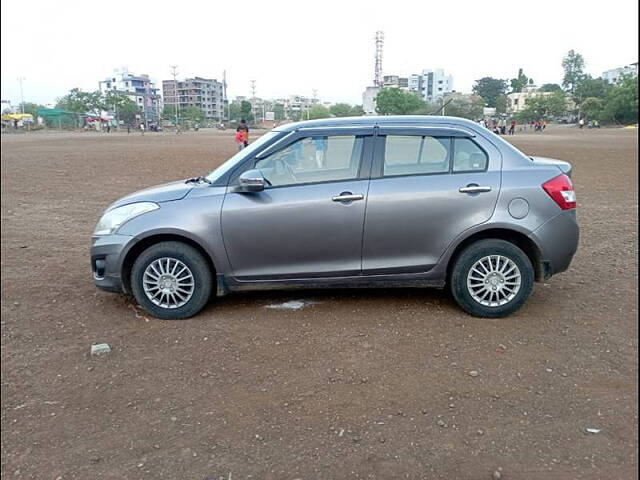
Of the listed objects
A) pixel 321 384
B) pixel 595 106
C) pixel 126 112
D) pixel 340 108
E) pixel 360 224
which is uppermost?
pixel 126 112

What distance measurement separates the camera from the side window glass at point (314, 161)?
15.2 feet

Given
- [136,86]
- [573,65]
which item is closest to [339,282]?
[573,65]

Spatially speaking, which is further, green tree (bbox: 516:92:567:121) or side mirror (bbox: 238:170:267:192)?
green tree (bbox: 516:92:567:121)

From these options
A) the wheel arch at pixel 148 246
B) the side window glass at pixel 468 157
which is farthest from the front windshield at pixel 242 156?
the side window glass at pixel 468 157

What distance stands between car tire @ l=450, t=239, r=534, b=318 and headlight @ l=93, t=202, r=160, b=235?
8.73 feet

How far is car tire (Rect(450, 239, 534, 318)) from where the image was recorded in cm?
451

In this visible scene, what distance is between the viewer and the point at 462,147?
4.66 m

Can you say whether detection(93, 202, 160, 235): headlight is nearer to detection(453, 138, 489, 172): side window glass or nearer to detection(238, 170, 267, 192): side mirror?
detection(238, 170, 267, 192): side mirror

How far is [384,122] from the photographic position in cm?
477

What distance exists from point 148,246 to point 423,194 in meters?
2.39

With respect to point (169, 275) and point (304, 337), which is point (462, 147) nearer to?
point (304, 337)

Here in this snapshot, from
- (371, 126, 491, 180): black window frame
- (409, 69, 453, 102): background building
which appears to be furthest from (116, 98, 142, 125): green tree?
(371, 126, 491, 180): black window frame

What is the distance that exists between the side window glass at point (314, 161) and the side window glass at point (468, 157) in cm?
82

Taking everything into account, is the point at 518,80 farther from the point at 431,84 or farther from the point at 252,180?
the point at 252,180
